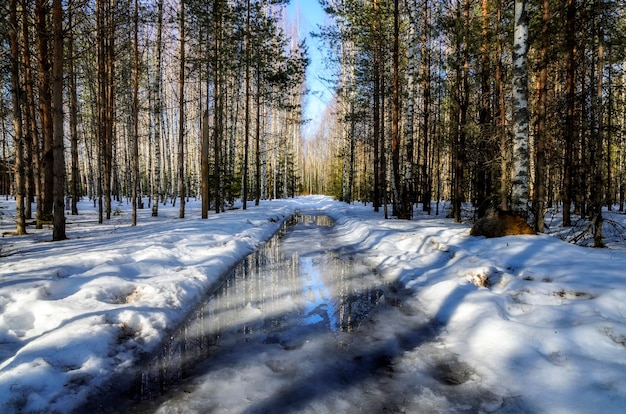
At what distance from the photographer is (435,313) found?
4762 millimetres

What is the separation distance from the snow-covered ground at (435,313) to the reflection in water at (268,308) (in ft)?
1.26

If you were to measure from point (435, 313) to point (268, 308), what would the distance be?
2.43 metres

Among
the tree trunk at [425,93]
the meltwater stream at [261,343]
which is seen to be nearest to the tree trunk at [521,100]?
the meltwater stream at [261,343]

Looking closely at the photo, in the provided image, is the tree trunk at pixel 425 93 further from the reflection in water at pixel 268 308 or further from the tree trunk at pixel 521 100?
the reflection in water at pixel 268 308

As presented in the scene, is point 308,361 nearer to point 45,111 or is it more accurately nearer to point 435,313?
point 435,313

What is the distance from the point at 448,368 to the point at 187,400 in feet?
8.12

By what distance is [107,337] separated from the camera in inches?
145

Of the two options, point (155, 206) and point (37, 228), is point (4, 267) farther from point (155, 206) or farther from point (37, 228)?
point (155, 206)

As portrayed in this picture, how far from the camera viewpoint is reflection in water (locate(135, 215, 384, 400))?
142 inches

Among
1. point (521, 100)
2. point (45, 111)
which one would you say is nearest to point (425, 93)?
point (521, 100)

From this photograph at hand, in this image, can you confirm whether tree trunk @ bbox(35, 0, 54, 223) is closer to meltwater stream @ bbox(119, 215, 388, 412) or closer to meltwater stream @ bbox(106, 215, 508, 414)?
meltwater stream @ bbox(119, 215, 388, 412)

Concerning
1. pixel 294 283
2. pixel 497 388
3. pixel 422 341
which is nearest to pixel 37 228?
pixel 294 283

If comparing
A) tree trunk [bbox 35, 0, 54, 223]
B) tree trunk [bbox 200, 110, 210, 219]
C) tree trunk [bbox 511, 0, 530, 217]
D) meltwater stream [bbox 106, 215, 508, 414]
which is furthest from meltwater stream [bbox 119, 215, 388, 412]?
tree trunk [bbox 200, 110, 210, 219]

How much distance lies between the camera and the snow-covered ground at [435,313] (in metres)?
2.82
